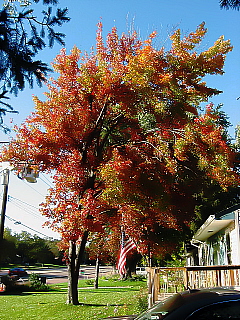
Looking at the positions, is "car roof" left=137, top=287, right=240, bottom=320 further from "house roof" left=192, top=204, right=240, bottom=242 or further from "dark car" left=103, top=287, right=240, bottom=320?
"house roof" left=192, top=204, right=240, bottom=242

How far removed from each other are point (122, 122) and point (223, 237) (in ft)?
24.8

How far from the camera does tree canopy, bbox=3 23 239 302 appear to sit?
15.4 m

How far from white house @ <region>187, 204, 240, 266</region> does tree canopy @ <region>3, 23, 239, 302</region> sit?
2631 mm

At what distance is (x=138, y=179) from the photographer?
15.1 meters

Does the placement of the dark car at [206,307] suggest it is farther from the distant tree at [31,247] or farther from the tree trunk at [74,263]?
the distant tree at [31,247]

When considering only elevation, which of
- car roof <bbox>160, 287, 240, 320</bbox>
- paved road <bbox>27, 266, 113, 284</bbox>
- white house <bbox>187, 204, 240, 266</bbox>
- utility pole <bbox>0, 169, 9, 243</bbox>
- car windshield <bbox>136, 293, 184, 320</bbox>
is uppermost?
utility pole <bbox>0, 169, 9, 243</bbox>

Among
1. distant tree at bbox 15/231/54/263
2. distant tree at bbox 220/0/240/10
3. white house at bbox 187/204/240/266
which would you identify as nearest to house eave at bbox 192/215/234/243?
white house at bbox 187/204/240/266

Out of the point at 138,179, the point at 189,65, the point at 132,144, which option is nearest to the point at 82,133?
the point at 132,144

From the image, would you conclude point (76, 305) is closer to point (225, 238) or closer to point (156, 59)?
point (225, 238)

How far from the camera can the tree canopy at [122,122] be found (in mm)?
15398

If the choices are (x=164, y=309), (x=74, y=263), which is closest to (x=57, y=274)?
(x=74, y=263)

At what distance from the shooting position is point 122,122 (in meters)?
18.2

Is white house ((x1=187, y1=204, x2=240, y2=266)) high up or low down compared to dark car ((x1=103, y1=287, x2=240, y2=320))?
up

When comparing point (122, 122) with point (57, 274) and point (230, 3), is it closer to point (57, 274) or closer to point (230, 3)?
point (230, 3)
